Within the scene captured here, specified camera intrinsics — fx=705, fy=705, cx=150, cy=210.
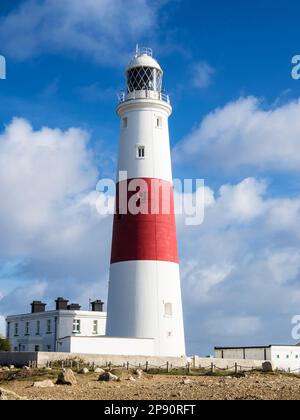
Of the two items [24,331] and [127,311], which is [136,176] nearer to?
[127,311]

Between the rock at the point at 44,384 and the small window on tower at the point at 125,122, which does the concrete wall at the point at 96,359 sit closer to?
the rock at the point at 44,384

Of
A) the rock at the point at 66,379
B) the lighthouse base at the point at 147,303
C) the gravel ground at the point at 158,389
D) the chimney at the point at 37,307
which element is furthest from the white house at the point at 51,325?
the rock at the point at 66,379

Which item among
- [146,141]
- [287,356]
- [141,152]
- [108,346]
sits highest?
[146,141]

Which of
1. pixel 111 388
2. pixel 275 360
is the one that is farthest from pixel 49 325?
pixel 111 388

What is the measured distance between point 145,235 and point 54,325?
72.1ft

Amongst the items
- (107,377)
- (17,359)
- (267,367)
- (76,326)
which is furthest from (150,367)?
(76,326)

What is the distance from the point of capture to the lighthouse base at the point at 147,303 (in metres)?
38.1

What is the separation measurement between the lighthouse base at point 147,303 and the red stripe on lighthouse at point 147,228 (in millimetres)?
542

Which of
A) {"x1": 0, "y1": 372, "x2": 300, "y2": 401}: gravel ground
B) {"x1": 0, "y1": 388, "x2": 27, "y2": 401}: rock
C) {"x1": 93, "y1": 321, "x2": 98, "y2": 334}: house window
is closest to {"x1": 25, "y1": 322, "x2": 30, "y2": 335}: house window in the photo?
{"x1": 93, "y1": 321, "x2": 98, "y2": 334}: house window

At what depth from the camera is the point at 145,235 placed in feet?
125

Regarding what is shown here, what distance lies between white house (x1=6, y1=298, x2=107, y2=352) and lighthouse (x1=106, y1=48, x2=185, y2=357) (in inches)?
727

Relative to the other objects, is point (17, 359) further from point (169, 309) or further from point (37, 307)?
point (37, 307)

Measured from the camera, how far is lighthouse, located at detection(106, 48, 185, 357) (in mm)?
38125

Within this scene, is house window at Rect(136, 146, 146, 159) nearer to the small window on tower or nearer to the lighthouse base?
the small window on tower
